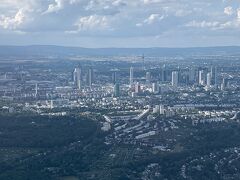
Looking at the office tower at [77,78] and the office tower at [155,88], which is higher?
the office tower at [77,78]

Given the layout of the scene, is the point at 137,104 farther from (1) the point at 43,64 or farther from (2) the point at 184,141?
(1) the point at 43,64

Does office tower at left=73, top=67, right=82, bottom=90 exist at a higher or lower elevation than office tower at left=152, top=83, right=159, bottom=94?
higher

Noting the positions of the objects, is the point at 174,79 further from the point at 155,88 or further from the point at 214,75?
the point at 155,88

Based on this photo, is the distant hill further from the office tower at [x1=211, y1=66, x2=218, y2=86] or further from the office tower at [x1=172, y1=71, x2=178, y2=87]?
the office tower at [x1=172, y1=71, x2=178, y2=87]

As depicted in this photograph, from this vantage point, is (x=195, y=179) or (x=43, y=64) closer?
(x=195, y=179)

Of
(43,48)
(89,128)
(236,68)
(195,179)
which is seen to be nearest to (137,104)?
(89,128)

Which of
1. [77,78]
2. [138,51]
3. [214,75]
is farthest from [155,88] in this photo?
[138,51]

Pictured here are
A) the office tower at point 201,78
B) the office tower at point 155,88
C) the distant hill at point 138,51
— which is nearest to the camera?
the office tower at point 155,88

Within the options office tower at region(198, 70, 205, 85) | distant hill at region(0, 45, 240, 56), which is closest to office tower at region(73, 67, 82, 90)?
office tower at region(198, 70, 205, 85)

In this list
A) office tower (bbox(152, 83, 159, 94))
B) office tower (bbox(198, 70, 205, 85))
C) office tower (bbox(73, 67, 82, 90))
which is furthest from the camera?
office tower (bbox(198, 70, 205, 85))

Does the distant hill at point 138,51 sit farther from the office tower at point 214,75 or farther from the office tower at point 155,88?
the office tower at point 155,88

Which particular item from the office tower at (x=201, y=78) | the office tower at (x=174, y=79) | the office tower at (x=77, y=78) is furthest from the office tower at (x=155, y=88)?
the office tower at (x=201, y=78)
